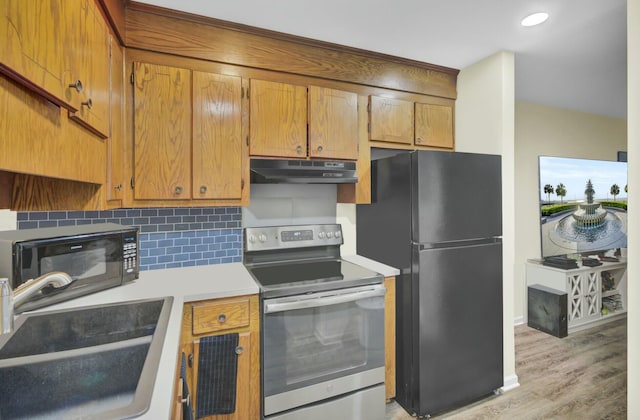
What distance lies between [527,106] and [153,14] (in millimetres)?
3688

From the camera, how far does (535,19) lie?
1.83m

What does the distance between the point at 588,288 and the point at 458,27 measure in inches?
127

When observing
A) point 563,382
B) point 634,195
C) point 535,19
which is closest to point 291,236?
point 634,195

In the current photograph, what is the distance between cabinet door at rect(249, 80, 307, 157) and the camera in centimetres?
195

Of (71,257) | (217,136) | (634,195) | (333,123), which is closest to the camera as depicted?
(71,257)

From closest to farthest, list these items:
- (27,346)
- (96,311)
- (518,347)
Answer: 1. (27,346)
2. (96,311)
3. (518,347)

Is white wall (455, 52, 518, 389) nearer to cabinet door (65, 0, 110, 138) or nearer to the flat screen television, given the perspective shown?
the flat screen television

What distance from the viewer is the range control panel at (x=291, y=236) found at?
7.05ft

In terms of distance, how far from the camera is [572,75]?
2.70m

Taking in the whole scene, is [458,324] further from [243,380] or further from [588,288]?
[588,288]

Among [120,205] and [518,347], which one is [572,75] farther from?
[120,205]

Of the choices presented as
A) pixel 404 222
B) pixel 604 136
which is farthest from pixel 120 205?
pixel 604 136

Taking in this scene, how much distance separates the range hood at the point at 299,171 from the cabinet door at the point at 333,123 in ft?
0.29

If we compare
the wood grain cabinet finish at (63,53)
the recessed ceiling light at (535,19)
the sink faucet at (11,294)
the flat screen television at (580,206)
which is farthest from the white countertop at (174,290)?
the flat screen television at (580,206)
